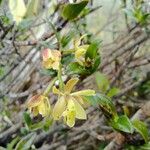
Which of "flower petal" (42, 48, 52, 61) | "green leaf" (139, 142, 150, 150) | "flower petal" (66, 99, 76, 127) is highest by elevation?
"flower petal" (42, 48, 52, 61)

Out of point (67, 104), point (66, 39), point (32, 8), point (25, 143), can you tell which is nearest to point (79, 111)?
point (67, 104)

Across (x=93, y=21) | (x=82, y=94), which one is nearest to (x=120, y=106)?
(x=82, y=94)

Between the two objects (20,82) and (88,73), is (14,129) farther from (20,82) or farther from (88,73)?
(88,73)

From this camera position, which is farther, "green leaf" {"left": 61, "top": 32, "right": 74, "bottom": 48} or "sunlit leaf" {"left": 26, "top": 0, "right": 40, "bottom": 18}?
"sunlit leaf" {"left": 26, "top": 0, "right": 40, "bottom": 18}

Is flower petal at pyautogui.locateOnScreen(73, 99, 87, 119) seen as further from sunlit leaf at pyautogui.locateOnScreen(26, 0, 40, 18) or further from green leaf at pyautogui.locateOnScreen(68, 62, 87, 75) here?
sunlit leaf at pyautogui.locateOnScreen(26, 0, 40, 18)

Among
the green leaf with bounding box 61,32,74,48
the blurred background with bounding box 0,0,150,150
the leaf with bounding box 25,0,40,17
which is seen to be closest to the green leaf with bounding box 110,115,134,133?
the blurred background with bounding box 0,0,150,150

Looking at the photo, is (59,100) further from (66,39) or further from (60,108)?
(66,39)

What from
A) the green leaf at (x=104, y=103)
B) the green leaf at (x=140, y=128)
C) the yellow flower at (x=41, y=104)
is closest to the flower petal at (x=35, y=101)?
the yellow flower at (x=41, y=104)

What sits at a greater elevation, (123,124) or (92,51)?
(92,51)

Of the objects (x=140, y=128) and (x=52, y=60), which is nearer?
(x=52, y=60)
